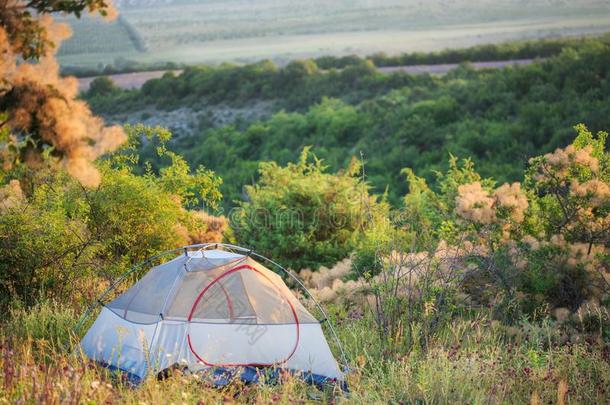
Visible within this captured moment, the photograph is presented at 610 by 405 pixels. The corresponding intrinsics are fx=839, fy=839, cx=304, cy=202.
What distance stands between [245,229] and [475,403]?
1051cm

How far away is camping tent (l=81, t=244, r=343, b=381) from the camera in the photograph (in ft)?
23.2

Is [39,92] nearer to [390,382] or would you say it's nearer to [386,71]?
[390,382]

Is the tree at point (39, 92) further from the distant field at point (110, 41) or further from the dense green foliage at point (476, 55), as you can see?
the dense green foliage at point (476, 55)

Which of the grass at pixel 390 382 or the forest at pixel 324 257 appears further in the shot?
the grass at pixel 390 382

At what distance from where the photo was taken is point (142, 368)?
272 inches

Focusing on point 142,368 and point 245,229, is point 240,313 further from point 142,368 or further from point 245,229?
point 245,229

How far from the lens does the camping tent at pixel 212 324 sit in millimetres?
7086

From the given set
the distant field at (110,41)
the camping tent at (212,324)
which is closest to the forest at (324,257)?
the camping tent at (212,324)

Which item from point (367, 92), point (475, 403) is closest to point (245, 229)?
point (475, 403)

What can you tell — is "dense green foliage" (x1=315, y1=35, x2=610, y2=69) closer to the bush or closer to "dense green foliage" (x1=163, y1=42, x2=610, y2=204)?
"dense green foliage" (x1=163, y1=42, x2=610, y2=204)

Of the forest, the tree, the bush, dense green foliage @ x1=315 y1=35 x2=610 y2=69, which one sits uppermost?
the tree

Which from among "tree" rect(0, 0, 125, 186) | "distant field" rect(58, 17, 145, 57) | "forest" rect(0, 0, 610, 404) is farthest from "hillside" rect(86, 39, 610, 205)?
"tree" rect(0, 0, 125, 186)

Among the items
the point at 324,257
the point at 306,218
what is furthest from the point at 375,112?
the point at 324,257

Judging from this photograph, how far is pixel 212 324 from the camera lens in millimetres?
7219
